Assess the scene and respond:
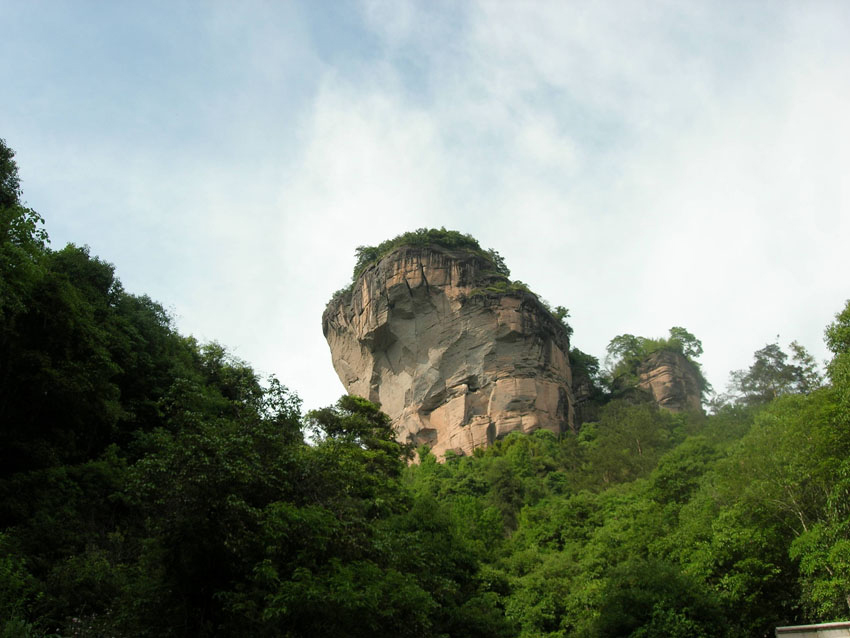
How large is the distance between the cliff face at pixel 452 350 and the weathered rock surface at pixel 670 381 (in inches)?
441

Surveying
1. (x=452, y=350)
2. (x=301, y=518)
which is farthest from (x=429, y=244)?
(x=301, y=518)

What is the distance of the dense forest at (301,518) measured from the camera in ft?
35.9

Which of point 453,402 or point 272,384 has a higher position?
point 453,402

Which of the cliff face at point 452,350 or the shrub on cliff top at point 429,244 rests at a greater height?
the shrub on cliff top at point 429,244

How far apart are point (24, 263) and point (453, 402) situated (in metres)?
36.3

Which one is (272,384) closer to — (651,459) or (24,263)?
(24,263)

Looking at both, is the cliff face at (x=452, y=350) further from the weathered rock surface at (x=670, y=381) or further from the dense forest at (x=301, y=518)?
the dense forest at (x=301, y=518)

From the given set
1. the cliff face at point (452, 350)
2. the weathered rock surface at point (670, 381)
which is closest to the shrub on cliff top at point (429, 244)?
the cliff face at point (452, 350)

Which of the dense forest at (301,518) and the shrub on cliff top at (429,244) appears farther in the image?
the shrub on cliff top at (429,244)

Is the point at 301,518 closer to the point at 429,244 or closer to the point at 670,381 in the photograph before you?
the point at 429,244

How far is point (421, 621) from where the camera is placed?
1134 cm

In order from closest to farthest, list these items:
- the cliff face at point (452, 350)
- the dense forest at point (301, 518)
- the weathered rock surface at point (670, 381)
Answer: the dense forest at point (301, 518) → the cliff face at point (452, 350) → the weathered rock surface at point (670, 381)

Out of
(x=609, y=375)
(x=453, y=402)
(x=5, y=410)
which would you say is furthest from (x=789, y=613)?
(x=609, y=375)

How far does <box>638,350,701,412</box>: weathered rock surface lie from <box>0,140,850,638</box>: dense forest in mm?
26444
